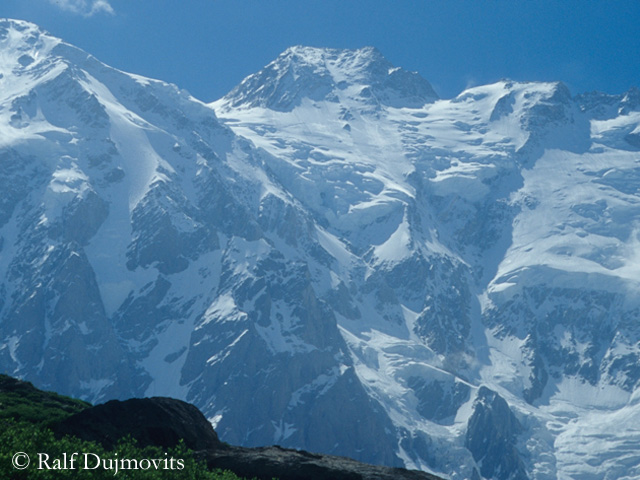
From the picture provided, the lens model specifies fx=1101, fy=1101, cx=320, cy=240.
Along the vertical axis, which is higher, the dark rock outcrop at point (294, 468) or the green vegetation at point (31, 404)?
the green vegetation at point (31, 404)

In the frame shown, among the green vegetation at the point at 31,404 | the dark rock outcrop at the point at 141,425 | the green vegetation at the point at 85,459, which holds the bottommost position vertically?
the green vegetation at the point at 85,459

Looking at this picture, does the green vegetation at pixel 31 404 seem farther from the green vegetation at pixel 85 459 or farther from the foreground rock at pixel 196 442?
the green vegetation at pixel 85 459

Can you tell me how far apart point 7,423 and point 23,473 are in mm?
17515

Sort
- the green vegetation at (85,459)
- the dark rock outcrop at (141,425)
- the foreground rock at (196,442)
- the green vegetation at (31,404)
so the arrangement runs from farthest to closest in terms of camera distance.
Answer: the green vegetation at (31,404) < the dark rock outcrop at (141,425) < the foreground rock at (196,442) < the green vegetation at (85,459)

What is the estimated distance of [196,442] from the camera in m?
93.8

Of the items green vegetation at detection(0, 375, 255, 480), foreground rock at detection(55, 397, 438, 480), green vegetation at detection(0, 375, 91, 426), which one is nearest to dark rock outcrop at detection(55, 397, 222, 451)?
foreground rock at detection(55, 397, 438, 480)

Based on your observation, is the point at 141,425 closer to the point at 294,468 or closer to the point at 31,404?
the point at 294,468

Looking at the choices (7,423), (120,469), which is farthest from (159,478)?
(7,423)

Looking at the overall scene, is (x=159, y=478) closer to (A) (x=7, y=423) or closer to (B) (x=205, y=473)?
(B) (x=205, y=473)

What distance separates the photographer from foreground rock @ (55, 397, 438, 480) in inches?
3450

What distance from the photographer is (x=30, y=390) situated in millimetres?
112938

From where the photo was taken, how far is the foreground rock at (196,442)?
287 feet

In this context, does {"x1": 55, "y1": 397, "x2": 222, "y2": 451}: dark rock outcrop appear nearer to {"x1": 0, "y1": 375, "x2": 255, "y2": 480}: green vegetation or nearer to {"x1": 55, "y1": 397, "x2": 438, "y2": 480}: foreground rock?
{"x1": 55, "y1": 397, "x2": 438, "y2": 480}: foreground rock

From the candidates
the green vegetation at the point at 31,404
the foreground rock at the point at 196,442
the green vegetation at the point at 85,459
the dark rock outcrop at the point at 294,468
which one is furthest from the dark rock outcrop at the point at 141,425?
the dark rock outcrop at the point at 294,468
